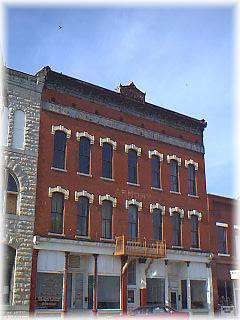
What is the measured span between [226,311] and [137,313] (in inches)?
438

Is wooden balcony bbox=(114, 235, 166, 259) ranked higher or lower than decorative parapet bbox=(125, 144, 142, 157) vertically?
lower

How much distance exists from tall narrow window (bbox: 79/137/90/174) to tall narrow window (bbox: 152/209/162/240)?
5.86m

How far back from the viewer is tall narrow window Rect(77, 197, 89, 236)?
26938 millimetres

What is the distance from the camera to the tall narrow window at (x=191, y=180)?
110 feet

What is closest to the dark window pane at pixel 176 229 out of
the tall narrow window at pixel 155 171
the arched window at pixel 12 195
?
the tall narrow window at pixel 155 171

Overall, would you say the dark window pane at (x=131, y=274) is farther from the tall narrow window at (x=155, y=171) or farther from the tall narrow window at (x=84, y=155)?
the tall narrow window at (x=84, y=155)

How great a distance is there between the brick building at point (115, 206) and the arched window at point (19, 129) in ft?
3.69

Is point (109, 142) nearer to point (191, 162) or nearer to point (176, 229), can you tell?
point (191, 162)

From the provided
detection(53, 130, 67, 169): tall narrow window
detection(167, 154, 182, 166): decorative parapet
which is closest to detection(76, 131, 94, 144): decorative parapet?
detection(53, 130, 67, 169): tall narrow window

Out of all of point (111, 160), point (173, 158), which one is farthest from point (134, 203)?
point (173, 158)

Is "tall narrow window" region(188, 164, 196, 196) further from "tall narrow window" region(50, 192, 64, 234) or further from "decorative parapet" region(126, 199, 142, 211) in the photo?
"tall narrow window" region(50, 192, 64, 234)

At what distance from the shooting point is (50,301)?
80.3 feet

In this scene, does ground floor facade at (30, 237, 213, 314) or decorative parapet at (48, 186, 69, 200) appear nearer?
ground floor facade at (30, 237, 213, 314)

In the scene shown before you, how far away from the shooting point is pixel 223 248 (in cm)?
3444
